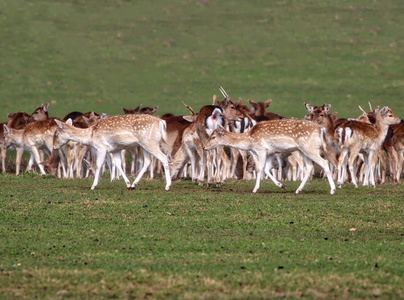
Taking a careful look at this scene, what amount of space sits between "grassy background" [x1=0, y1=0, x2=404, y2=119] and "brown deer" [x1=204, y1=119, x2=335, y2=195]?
21.8 metres

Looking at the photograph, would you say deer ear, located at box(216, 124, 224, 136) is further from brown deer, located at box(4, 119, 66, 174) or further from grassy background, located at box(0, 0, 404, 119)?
grassy background, located at box(0, 0, 404, 119)

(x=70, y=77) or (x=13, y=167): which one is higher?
(x=70, y=77)

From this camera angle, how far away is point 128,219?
1334 centimetres

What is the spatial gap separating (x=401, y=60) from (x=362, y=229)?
37.8 metres

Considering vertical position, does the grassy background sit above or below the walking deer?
above

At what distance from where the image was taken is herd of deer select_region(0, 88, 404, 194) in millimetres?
17609

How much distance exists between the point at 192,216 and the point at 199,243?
252 cm

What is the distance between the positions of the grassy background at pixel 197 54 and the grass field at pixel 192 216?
0.56ft

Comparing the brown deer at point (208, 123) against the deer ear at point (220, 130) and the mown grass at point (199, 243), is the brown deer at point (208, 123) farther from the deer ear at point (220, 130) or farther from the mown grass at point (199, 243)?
the mown grass at point (199, 243)

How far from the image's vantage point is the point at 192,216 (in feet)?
45.1

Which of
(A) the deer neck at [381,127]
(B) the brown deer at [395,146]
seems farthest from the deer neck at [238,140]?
(B) the brown deer at [395,146]

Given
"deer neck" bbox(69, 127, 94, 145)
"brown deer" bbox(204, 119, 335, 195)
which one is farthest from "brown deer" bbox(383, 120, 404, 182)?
"deer neck" bbox(69, 127, 94, 145)

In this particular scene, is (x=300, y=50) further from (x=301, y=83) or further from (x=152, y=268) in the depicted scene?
(x=152, y=268)

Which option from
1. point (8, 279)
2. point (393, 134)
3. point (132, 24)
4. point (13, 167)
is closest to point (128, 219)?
point (8, 279)
